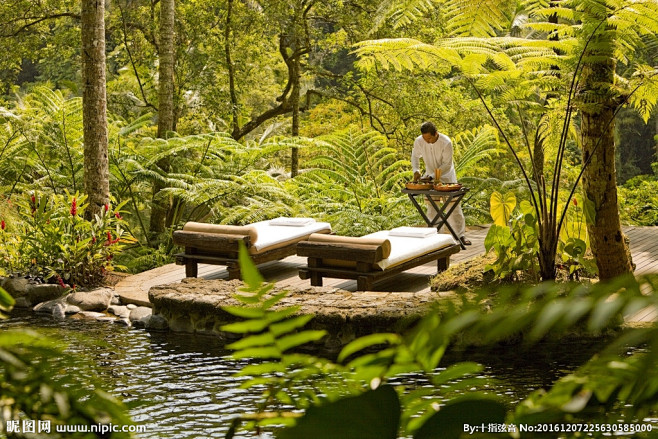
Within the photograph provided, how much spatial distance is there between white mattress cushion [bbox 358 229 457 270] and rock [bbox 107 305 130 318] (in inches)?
86.7

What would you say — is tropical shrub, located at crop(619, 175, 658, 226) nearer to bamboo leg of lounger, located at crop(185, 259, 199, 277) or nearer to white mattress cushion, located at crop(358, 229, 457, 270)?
white mattress cushion, located at crop(358, 229, 457, 270)

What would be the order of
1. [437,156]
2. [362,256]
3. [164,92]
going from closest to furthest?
[362,256] → [437,156] → [164,92]

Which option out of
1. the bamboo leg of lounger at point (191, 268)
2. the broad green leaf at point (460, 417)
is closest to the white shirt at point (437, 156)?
the bamboo leg of lounger at point (191, 268)

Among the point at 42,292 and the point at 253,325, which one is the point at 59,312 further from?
the point at 253,325

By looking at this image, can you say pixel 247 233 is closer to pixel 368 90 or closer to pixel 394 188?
pixel 394 188

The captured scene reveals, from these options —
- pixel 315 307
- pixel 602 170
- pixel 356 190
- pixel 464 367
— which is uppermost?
pixel 464 367

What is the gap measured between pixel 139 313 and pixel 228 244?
1.07 m

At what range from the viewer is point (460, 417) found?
1.39ft

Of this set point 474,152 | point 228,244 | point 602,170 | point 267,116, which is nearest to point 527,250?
point 602,170

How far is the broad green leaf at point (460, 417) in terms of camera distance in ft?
1.39

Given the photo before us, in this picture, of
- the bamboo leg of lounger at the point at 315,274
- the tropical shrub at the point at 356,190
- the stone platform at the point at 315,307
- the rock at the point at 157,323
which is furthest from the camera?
the tropical shrub at the point at 356,190

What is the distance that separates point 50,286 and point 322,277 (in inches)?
97.1

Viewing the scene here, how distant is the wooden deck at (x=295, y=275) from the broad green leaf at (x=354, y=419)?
729cm

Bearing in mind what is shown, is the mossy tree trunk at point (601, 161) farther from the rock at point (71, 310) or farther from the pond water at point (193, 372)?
the rock at point (71, 310)
